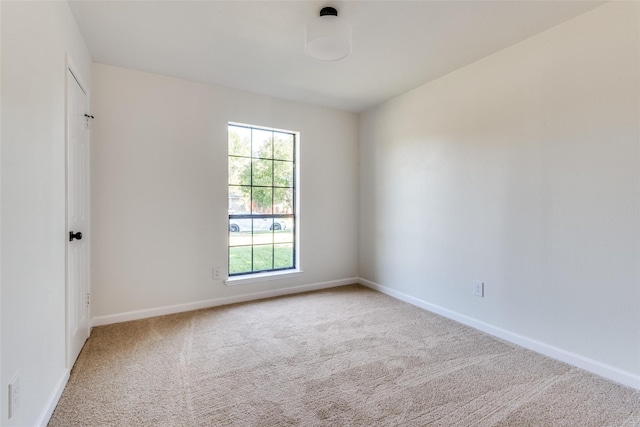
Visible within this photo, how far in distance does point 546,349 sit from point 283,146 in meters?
3.22

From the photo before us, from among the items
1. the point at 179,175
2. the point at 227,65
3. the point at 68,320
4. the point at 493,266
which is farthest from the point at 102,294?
the point at 493,266

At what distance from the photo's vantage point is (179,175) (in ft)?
10.2

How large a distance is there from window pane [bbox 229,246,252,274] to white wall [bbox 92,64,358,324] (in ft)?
0.55

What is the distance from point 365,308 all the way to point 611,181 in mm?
2262

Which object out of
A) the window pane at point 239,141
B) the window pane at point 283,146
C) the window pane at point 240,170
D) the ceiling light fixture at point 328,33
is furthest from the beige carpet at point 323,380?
the ceiling light fixture at point 328,33

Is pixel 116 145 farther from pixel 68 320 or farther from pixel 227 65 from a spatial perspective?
pixel 68 320

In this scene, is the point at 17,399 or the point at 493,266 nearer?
the point at 17,399

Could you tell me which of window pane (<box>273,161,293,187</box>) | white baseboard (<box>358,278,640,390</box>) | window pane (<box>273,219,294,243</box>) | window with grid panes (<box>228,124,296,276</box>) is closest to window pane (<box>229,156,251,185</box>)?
window with grid panes (<box>228,124,296,276</box>)

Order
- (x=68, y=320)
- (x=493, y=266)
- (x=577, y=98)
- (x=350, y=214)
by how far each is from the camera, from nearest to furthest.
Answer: (x=68, y=320), (x=577, y=98), (x=493, y=266), (x=350, y=214)

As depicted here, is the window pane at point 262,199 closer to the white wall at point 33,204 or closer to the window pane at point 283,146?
the window pane at point 283,146

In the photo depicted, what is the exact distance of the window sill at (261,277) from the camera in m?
3.40

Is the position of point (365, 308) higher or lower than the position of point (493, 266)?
lower

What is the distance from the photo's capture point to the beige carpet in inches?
62.9

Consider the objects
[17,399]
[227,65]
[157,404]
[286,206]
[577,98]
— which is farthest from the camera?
[286,206]
